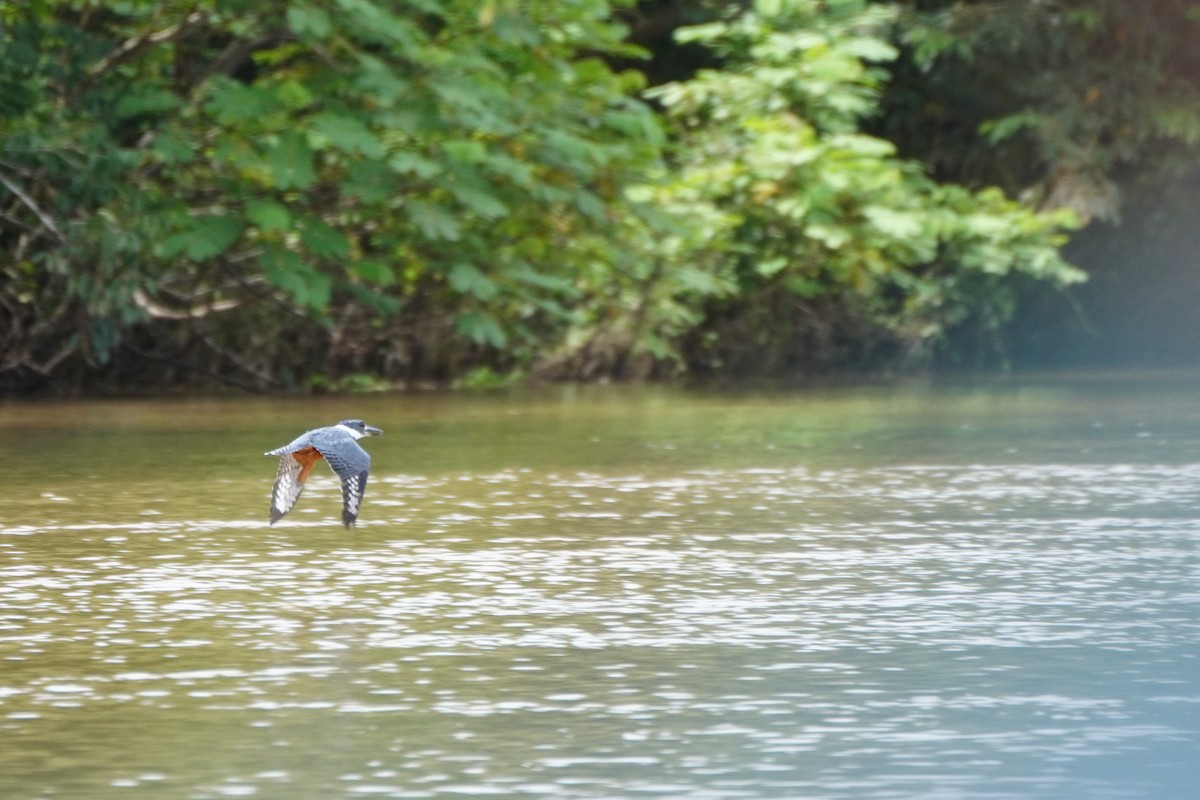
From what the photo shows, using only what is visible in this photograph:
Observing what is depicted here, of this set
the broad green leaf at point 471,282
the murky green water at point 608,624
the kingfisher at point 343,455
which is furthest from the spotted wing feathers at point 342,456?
the broad green leaf at point 471,282

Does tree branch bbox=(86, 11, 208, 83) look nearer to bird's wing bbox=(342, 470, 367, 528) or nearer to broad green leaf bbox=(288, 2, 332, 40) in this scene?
broad green leaf bbox=(288, 2, 332, 40)

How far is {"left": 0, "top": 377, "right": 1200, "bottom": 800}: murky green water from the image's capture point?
15.8 feet

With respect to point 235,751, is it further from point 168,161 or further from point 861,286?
point 861,286

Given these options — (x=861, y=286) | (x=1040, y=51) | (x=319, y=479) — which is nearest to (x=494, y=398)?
(x=861, y=286)

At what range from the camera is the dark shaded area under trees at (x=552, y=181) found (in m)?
16.8

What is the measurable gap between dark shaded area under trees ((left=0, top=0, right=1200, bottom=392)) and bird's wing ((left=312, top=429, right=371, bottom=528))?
886 cm

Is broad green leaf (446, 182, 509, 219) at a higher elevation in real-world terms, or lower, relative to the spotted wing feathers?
higher

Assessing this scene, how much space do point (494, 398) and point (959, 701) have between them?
13.2 meters

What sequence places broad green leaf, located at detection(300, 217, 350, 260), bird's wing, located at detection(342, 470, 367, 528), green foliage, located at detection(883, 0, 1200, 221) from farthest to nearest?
green foliage, located at detection(883, 0, 1200, 221), broad green leaf, located at detection(300, 217, 350, 260), bird's wing, located at detection(342, 470, 367, 528)

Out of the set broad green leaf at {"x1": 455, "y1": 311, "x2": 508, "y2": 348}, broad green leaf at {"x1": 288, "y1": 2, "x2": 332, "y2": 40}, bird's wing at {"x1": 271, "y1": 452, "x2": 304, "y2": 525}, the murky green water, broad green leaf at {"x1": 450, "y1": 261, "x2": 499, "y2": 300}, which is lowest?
the murky green water

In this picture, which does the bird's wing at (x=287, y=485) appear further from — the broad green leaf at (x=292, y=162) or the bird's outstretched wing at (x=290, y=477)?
the broad green leaf at (x=292, y=162)

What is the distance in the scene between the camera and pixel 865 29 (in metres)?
23.5

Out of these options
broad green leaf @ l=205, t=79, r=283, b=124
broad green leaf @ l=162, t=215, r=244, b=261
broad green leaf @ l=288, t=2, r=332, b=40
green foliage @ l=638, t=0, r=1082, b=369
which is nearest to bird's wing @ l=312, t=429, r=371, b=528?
broad green leaf @ l=288, t=2, r=332, b=40

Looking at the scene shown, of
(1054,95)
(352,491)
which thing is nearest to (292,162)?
(352,491)
